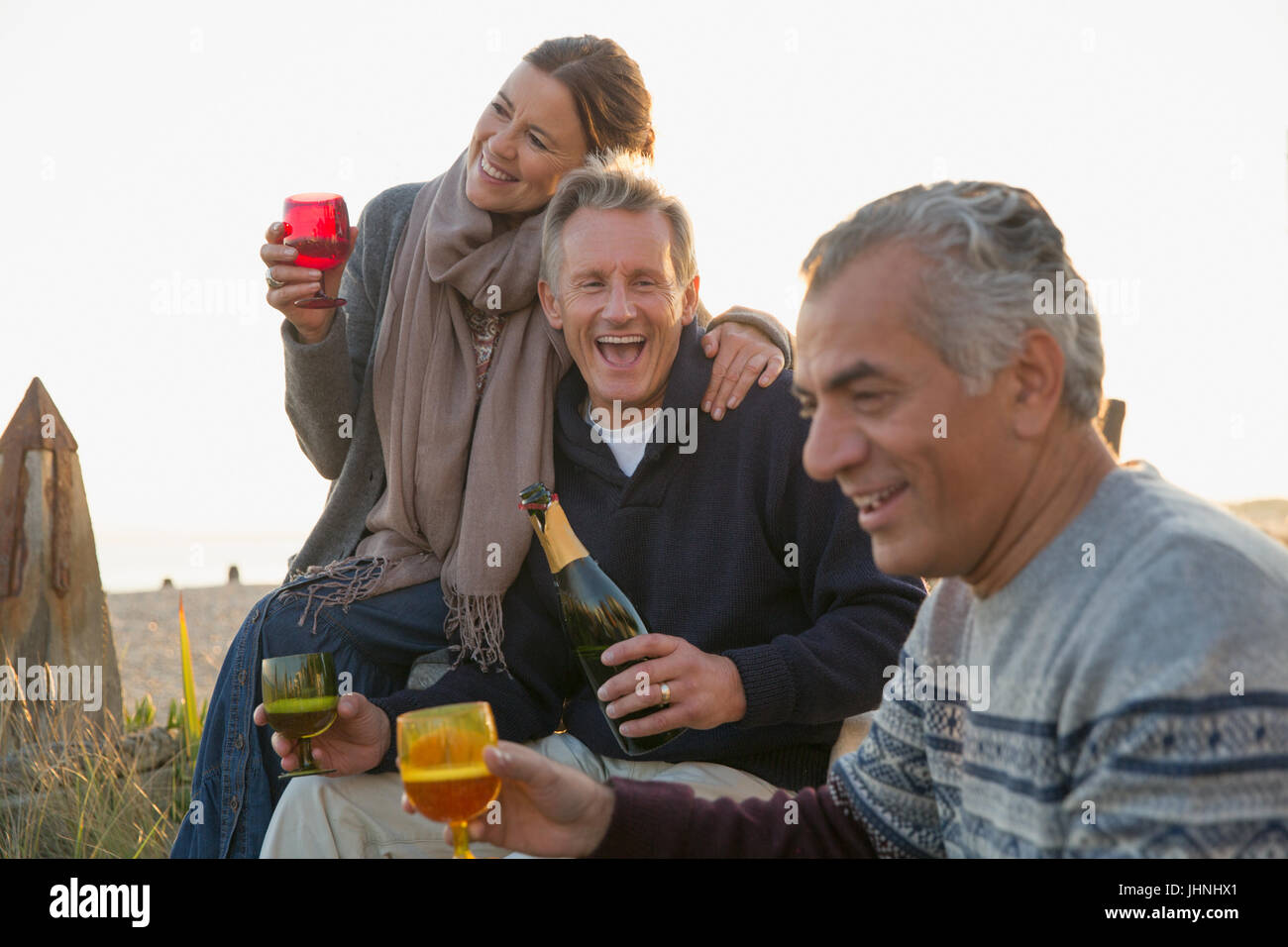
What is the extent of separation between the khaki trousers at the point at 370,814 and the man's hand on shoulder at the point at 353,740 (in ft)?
0.28

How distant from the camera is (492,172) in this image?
4203 mm

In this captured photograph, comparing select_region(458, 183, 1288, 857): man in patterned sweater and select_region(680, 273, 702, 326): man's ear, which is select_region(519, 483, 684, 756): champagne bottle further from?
select_region(458, 183, 1288, 857): man in patterned sweater

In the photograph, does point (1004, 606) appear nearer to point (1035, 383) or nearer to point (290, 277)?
point (1035, 383)

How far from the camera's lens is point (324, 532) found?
A: 438 centimetres

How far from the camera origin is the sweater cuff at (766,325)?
396cm

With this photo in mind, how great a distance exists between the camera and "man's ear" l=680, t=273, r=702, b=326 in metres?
3.94

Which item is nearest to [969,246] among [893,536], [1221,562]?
[893,536]

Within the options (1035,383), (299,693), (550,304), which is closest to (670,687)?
(299,693)

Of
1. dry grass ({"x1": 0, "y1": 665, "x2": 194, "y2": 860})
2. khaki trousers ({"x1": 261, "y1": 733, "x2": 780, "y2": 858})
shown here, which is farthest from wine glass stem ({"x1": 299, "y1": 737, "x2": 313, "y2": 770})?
dry grass ({"x1": 0, "y1": 665, "x2": 194, "y2": 860})

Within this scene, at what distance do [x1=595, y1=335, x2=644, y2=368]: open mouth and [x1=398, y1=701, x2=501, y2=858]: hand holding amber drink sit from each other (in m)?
1.81

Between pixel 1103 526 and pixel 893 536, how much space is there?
0.33 metres

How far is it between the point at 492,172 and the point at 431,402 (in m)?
0.79

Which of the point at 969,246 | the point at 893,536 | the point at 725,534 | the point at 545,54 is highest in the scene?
the point at 545,54
